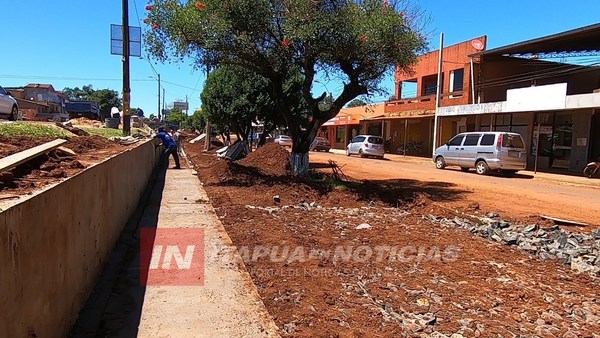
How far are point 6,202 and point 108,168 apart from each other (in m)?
3.46

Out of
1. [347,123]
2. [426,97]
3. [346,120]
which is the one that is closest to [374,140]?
[426,97]

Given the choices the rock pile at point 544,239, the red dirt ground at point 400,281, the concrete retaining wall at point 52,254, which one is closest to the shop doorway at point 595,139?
the red dirt ground at point 400,281

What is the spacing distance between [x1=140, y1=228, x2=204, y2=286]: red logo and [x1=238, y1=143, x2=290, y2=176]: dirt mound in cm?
1018

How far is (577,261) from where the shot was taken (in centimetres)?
605

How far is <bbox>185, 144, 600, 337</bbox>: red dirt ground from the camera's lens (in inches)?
165

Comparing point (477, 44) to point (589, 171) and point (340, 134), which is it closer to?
point (589, 171)

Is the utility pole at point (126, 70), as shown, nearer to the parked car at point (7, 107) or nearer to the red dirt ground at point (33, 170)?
the parked car at point (7, 107)

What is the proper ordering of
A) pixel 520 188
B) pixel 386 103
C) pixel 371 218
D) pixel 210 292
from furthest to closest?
pixel 386 103
pixel 520 188
pixel 371 218
pixel 210 292

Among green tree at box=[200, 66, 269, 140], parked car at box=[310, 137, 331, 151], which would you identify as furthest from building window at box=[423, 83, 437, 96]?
green tree at box=[200, 66, 269, 140]

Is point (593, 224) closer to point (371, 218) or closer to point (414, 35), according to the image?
point (371, 218)

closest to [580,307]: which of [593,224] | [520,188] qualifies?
[593,224]

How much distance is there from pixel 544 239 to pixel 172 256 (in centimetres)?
555

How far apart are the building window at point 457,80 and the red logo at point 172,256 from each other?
27.0m

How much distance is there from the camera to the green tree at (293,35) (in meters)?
11.6
